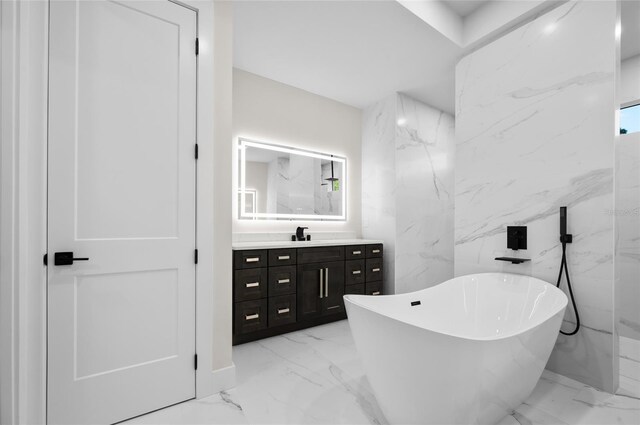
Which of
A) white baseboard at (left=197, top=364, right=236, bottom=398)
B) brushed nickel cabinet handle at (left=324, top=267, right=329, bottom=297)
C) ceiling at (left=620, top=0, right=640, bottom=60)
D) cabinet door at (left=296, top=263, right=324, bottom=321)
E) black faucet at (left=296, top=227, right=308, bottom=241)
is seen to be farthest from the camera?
black faucet at (left=296, top=227, right=308, bottom=241)

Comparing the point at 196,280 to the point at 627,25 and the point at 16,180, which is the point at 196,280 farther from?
the point at 627,25

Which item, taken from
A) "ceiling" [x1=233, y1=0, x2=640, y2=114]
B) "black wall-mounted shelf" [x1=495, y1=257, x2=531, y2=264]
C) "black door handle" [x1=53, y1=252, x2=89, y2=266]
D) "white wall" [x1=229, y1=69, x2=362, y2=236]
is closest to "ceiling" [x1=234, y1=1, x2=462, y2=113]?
"ceiling" [x1=233, y1=0, x2=640, y2=114]

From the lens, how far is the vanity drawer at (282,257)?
9.21ft

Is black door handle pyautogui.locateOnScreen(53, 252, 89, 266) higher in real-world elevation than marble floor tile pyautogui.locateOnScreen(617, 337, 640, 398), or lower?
higher

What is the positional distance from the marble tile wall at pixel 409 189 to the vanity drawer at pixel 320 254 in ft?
2.81

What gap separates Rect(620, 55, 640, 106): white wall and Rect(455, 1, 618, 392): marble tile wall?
1447 millimetres

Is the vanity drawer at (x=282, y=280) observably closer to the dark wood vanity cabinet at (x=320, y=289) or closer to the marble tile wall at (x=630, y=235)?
the dark wood vanity cabinet at (x=320, y=289)

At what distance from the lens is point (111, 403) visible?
1.59m

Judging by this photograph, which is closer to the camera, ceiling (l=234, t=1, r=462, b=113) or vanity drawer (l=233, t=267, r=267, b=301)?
ceiling (l=234, t=1, r=462, b=113)

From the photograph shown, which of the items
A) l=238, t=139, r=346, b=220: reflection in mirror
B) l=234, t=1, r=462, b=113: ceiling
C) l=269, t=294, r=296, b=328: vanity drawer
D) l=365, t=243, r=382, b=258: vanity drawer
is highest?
l=234, t=1, r=462, b=113: ceiling

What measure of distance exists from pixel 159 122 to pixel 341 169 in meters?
2.61

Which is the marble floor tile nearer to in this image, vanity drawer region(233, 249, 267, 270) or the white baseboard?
the white baseboard

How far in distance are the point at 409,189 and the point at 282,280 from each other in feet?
6.84

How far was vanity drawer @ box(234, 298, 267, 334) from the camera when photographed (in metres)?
2.62
